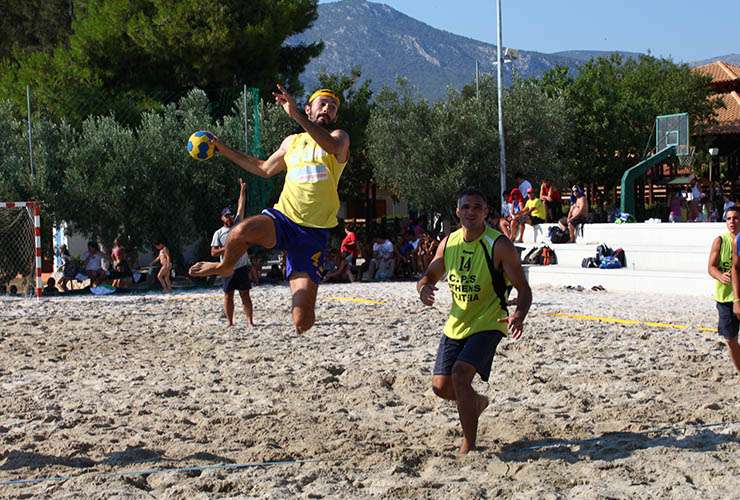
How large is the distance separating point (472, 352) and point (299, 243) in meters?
1.55

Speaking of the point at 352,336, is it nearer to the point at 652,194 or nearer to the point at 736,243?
the point at 736,243

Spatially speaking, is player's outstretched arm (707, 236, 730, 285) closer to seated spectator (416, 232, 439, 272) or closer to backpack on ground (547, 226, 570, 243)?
backpack on ground (547, 226, 570, 243)

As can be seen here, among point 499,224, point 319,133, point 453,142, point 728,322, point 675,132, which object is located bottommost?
point 728,322

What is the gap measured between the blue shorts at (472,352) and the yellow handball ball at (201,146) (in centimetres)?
233

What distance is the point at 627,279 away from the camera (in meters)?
17.4

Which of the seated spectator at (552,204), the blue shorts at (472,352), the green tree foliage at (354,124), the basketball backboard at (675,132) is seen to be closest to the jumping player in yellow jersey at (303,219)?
the blue shorts at (472,352)

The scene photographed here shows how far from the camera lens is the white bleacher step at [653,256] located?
1744 centimetres

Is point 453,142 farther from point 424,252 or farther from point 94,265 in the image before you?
point 94,265

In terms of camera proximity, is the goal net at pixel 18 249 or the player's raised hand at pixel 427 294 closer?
the player's raised hand at pixel 427 294

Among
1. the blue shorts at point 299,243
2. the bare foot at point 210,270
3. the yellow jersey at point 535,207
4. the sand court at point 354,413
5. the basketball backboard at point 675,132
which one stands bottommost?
the sand court at point 354,413

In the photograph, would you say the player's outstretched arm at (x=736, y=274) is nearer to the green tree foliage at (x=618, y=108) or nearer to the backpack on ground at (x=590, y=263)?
the backpack on ground at (x=590, y=263)

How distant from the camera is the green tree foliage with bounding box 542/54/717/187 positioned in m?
38.9

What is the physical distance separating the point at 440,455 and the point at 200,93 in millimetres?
17551

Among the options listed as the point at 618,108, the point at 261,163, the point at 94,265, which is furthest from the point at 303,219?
the point at 618,108
